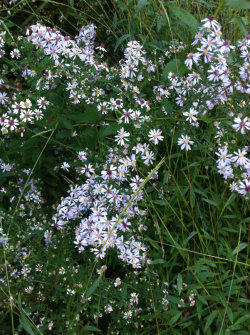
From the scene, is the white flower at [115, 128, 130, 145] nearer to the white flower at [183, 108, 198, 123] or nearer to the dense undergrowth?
the dense undergrowth

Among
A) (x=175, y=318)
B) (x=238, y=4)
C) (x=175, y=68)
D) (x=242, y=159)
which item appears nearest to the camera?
(x=175, y=318)

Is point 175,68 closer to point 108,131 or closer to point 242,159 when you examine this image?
point 108,131

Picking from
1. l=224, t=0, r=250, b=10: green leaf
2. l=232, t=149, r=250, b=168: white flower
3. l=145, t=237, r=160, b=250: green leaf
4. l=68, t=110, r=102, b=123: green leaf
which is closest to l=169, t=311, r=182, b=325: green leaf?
l=145, t=237, r=160, b=250: green leaf

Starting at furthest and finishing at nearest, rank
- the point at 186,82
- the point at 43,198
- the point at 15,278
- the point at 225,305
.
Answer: the point at 43,198 < the point at 186,82 < the point at 15,278 < the point at 225,305

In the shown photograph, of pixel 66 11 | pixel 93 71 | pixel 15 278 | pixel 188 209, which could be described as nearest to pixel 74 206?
pixel 15 278

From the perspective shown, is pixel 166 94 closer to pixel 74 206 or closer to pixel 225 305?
pixel 74 206

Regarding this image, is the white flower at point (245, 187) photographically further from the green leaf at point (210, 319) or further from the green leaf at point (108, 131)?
the green leaf at point (108, 131)

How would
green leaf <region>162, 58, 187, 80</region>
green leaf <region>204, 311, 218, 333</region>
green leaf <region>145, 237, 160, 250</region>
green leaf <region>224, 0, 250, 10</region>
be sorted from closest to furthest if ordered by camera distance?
1. green leaf <region>204, 311, 218, 333</region>
2. green leaf <region>145, 237, 160, 250</region>
3. green leaf <region>224, 0, 250, 10</region>
4. green leaf <region>162, 58, 187, 80</region>

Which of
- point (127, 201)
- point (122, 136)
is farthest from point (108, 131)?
point (127, 201)
